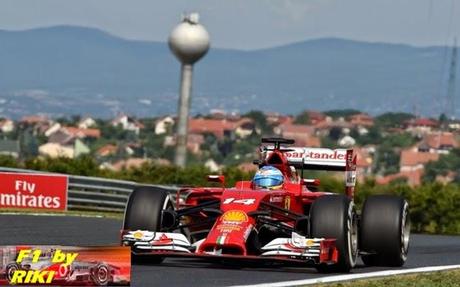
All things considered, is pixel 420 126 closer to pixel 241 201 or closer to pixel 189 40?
pixel 189 40

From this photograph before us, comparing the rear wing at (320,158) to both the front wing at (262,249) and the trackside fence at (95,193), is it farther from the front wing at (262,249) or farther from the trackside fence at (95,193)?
the trackside fence at (95,193)

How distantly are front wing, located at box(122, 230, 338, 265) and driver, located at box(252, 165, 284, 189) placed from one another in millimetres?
1580

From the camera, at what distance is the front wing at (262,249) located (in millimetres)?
13867

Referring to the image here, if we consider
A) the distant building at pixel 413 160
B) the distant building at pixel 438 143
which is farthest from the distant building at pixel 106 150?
the distant building at pixel 438 143

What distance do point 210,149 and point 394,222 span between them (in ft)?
427

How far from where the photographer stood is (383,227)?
15.4 meters

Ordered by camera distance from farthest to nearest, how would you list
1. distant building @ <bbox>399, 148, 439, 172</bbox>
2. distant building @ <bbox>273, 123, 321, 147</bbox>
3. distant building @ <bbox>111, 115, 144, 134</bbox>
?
distant building @ <bbox>111, 115, 144, 134</bbox> < distant building @ <bbox>273, 123, 321, 147</bbox> < distant building @ <bbox>399, 148, 439, 172</bbox>

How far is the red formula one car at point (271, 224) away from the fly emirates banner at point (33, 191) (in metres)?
14.6

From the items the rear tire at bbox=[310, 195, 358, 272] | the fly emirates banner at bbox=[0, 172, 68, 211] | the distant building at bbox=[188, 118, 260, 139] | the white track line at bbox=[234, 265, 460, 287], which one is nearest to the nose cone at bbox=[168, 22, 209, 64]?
the fly emirates banner at bbox=[0, 172, 68, 211]

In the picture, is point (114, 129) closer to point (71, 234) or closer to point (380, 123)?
point (380, 123)

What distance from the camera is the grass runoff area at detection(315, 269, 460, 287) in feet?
41.3

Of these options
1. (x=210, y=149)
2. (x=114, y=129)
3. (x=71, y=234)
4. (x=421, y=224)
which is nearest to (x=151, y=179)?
(x=421, y=224)

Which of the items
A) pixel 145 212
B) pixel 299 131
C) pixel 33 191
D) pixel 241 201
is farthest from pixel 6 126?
pixel 241 201

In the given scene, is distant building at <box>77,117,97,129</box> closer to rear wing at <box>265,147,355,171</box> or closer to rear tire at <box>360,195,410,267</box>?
rear wing at <box>265,147,355,171</box>
